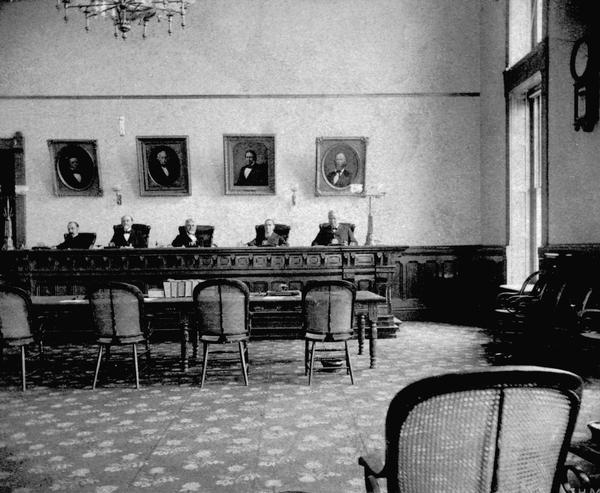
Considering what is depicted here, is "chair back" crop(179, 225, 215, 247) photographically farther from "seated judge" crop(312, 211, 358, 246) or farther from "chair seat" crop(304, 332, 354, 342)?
"chair seat" crop(304, 332, 354, 342)

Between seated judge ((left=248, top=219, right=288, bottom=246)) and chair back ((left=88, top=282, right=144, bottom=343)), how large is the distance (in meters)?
3.94

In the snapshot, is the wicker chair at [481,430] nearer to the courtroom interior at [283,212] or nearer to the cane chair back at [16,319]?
the courtroom interior at [283,212]

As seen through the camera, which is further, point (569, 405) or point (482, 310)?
point (482, 310)

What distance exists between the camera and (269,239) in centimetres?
917

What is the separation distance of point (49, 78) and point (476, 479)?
11.0m

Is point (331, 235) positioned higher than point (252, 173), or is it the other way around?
point (252, 173)

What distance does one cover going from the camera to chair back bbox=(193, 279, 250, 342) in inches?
208

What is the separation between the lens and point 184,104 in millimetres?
10602

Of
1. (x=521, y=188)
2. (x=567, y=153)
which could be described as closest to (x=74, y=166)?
(x=521, y=188)

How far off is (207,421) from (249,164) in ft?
22.6

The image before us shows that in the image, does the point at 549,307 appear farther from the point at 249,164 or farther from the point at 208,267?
the point at 249,164

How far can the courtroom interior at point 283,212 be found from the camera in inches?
209

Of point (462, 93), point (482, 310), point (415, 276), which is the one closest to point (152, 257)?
point (415, 276)

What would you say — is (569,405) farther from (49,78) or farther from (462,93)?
(49,78)
